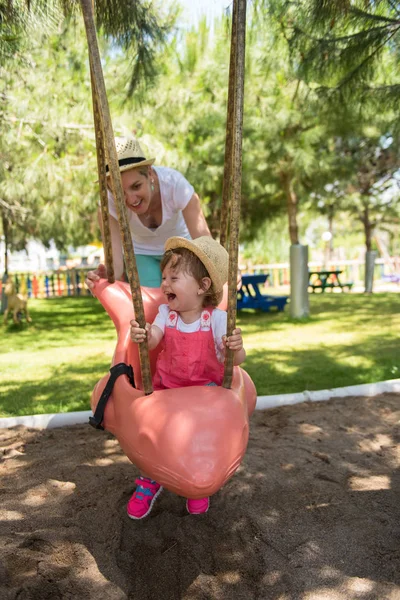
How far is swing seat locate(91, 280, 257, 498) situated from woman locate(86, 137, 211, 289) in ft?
2.87

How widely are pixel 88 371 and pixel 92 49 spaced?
12.2 feet

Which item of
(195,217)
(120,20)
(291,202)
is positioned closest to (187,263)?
(195,217)

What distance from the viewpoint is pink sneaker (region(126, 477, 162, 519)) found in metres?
2.19

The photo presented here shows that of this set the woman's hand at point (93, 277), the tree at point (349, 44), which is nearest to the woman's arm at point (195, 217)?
the woman's hand at point (93, 277)

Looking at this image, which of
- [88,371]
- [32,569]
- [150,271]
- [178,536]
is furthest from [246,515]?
[88,371]

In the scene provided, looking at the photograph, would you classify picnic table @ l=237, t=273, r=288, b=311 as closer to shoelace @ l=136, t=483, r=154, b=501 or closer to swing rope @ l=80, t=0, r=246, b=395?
shoelace @ l=136, t=483, r=154, b=501

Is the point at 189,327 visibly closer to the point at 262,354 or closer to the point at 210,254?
the point at 210,254

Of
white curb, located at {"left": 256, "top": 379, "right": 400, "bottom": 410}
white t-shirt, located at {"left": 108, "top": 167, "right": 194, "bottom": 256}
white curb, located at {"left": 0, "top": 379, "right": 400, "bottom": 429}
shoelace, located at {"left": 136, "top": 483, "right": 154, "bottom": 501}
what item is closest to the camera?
shoelace, located at {"left": 136, "top": 483, "right": 154, "bottom": 501}

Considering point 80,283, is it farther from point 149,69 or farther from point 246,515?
point 246,515

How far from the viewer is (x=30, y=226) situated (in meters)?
11.6

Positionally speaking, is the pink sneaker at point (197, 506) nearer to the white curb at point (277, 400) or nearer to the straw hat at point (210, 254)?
the straw hat at point (210, 254)

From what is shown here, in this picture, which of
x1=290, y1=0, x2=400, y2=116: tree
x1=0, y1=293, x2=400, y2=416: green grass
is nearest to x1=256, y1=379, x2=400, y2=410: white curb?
x1=0, y1=293, x2=400, y2=416: green grass

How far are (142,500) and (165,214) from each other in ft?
4.63

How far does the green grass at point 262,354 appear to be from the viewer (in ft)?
14.1
